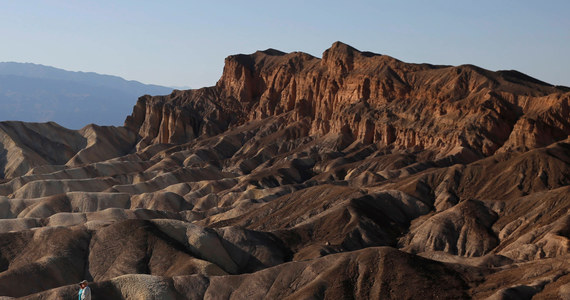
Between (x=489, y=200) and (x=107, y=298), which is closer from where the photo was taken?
(x=107, y=298)

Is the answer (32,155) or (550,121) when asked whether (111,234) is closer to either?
(550,121)

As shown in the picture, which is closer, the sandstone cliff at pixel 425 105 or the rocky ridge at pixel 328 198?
the rocky ridge at pixel 328 198

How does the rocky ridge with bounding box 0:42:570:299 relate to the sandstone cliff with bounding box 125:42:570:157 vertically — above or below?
below

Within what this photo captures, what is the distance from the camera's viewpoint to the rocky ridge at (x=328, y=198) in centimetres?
6247

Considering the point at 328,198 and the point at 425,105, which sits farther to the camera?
the point at 425,105

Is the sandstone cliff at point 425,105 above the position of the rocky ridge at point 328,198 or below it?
above

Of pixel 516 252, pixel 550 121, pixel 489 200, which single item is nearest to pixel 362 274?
pixel 516 252

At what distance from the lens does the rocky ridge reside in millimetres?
62469

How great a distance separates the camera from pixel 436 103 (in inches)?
6102

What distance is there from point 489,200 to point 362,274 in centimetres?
4721

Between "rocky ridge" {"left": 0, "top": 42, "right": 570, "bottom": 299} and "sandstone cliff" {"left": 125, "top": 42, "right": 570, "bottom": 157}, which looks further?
"sandstone cliff" {"left": 125, "top": 42, "right": 570, "bottom": 157}

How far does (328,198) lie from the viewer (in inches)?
4419

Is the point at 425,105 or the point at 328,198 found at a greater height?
the point at 425,105

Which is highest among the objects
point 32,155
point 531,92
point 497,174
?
point 531,92
